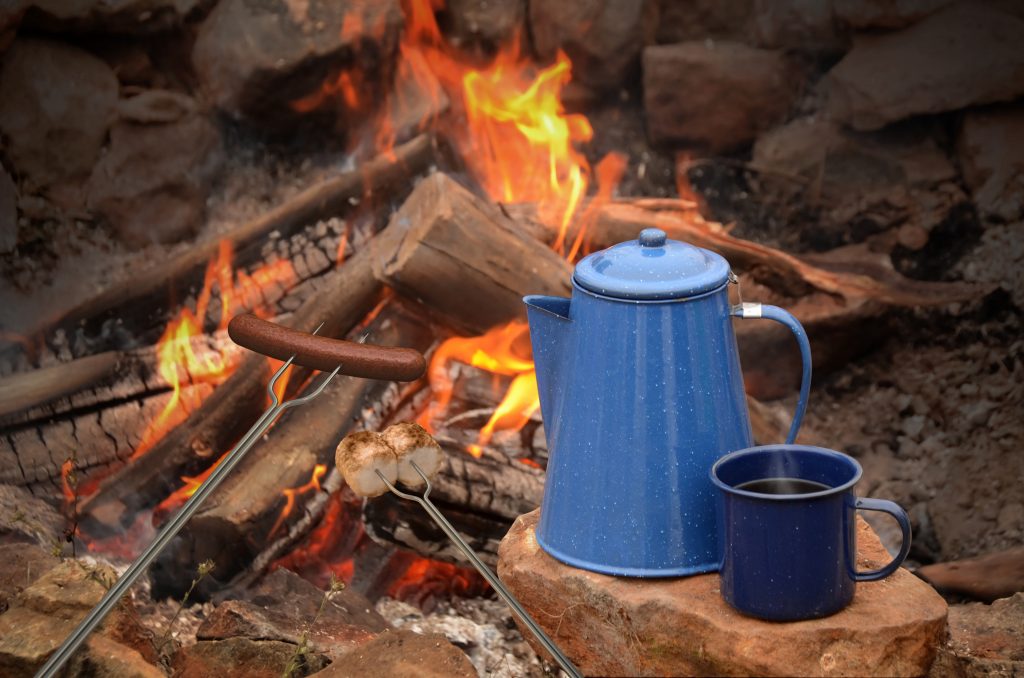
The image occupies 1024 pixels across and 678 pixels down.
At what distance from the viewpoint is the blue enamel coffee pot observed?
5.72 feet

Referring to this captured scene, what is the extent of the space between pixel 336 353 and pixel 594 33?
2786 mm

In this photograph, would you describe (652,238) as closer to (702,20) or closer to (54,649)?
(54,649)

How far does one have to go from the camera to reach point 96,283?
3545 millimetres

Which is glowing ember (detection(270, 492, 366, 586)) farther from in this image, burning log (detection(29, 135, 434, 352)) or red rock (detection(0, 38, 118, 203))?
red rock (detection(0, 38, 118, 203))

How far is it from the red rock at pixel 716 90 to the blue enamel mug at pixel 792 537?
2.61m

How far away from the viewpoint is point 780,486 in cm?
175

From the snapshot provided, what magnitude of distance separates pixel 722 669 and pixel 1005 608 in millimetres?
772

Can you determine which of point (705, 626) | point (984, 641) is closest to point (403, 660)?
point (705, 626)

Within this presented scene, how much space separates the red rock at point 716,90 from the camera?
4.08m

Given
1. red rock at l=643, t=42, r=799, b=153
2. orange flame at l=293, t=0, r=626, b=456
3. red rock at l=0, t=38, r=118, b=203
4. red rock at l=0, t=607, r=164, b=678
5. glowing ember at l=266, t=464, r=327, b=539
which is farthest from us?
red rock at l=643, t=42, r=799, b=153

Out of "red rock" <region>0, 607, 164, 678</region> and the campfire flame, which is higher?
the campfire flame

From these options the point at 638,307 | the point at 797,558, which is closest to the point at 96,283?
the point at 638,307

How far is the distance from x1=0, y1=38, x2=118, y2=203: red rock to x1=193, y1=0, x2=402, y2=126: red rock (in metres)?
0.35

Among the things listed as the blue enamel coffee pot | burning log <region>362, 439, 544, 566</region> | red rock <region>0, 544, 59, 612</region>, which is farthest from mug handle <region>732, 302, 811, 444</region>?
red rock <region>0, 544, 59, 612</region>
